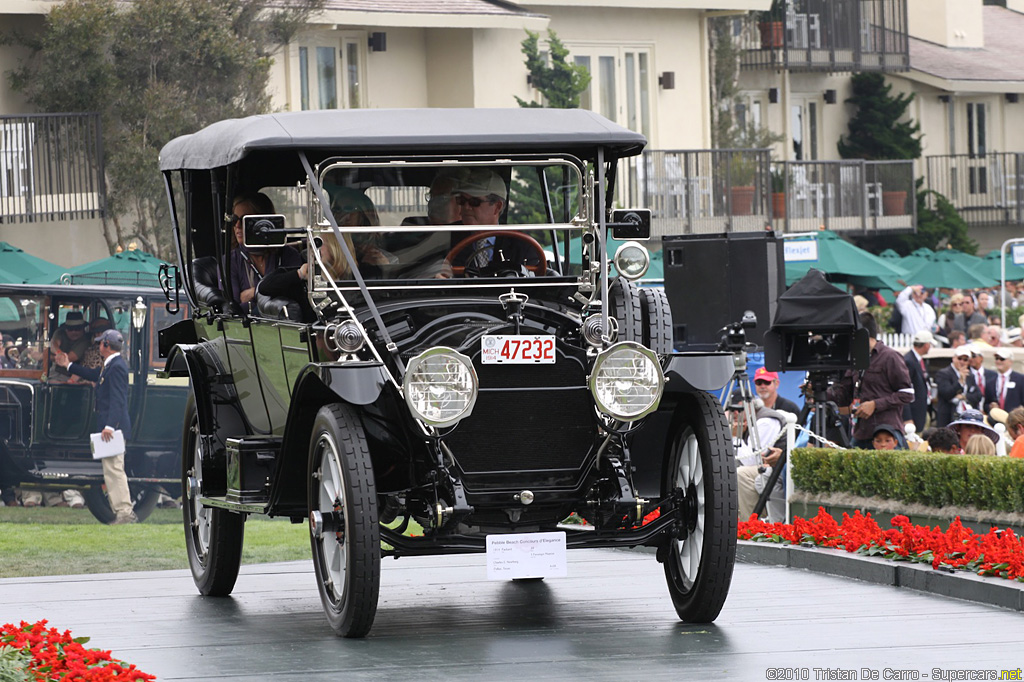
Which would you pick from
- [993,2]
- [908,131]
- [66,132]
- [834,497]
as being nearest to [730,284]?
[834,497]

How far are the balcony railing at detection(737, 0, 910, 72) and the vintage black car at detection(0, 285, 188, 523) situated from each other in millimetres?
26653

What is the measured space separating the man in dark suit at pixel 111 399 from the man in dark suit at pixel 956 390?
8420 millimetres

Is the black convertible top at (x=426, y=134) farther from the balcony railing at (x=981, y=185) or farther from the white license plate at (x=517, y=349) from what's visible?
the balcony railing at (x=981, y=185)

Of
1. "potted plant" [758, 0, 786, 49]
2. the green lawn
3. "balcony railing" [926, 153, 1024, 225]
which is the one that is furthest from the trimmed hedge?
"balcony railing" [926, 153, 1024, 225]

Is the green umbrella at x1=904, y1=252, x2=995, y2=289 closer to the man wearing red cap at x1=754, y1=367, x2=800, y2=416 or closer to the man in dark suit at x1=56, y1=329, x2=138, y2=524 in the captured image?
the man wearing red cap at x1=754, y1=367, x2=800, y2=416

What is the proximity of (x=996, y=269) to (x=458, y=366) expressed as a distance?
3123cm

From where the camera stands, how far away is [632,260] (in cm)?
956

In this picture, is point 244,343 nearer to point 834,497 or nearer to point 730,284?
point 834,497

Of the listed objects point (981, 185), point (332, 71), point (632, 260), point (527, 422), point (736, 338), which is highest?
point (332, 71)

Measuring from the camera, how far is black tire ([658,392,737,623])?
8391mm

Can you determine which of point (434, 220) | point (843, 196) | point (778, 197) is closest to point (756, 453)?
point (434, 220)

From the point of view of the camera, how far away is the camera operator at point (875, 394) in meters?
16.2

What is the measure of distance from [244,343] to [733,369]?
263 centimetres

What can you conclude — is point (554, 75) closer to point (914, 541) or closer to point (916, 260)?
point (916, 260)
